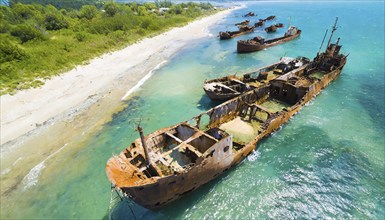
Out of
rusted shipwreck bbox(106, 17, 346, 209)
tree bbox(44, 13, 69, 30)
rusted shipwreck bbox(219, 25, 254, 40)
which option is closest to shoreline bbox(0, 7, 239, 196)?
rusted shipwreck bbox(106, 17, 346, 209)

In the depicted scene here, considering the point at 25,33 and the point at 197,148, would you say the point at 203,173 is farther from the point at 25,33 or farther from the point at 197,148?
the point at 25,33

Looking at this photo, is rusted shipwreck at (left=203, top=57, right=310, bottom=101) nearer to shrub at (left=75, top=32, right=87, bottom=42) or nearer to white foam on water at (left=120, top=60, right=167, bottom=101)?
white foam on water at (left=120, top=60, right=167, bottom=101)

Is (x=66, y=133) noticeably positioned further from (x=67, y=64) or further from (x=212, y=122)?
(x=67, y=64)

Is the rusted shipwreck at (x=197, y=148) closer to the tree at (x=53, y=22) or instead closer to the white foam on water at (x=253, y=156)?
the white foam on water at (x=253, y=156)

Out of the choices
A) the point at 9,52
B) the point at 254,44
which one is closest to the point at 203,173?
the point at 9,52

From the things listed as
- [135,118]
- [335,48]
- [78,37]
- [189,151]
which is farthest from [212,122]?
[78,37]

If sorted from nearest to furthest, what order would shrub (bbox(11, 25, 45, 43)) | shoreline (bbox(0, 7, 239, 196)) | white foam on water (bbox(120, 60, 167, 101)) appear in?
shoreline (bbox(0, 7, 239, 196)) < white foam on water (bbox(120, 60, 167, 101)) < shrub (bbox(11, 25, 45, 43))
